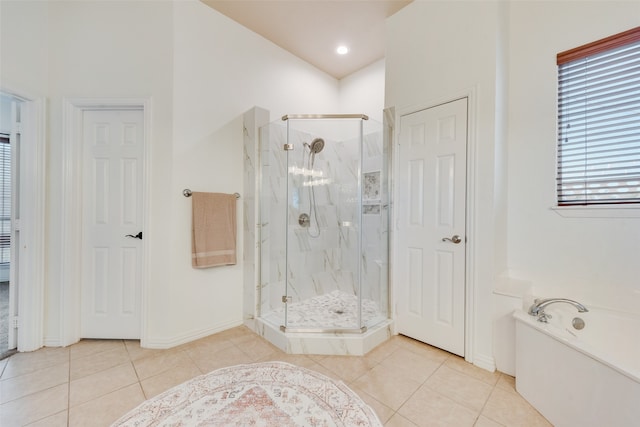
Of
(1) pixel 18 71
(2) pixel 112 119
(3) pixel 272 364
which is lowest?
(3) pixel 272 364

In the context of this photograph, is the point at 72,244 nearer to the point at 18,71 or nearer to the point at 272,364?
the point at 18,71

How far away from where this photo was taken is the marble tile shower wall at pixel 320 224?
2.50 metres

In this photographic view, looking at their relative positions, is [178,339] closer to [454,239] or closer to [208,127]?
[208,127]

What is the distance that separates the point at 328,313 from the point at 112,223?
6.90 ft

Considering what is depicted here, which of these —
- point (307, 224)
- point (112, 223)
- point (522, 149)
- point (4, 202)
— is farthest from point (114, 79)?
point (522, 149)

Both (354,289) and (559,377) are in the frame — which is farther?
(354,289)

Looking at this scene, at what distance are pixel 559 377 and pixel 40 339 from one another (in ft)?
11.9

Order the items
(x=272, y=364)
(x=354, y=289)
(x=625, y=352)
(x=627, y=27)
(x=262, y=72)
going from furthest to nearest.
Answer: (x=262, y=72), (x=354, y=289), (x=272, y=364), (x=627, y=27), (x=625, y=352)

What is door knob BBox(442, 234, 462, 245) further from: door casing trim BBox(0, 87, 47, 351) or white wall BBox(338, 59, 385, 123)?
door casing trim BBox(0, 87, 47, 351)

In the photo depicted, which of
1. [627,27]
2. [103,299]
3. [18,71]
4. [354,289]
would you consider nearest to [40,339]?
[103,299]

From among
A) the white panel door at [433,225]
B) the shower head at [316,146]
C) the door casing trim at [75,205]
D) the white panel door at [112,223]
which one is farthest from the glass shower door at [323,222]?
the white panel door at [112,223]

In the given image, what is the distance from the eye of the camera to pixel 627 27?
169cm

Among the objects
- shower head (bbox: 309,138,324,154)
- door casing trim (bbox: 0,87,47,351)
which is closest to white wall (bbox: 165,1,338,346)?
shower head (bbox: 309,138,324,154)

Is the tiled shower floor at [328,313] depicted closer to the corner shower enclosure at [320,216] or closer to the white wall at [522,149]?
the corner shower enclosure at [320,216]
